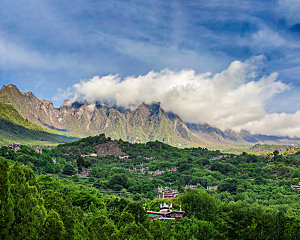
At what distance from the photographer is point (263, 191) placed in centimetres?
8325

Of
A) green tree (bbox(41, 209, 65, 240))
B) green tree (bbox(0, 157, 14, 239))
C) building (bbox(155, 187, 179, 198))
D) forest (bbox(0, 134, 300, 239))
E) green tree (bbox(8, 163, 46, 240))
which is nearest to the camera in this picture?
green tree (bbox(0, 157, 14, 239))

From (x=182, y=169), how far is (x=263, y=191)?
2077 inches

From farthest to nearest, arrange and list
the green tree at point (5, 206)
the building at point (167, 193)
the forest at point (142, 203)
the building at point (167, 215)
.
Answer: the building at point (167, 193) → the building at point (167, 215) → the forest at point (142, 203) → the green tree at point (5, 206)

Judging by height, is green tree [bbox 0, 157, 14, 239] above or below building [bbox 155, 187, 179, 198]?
above

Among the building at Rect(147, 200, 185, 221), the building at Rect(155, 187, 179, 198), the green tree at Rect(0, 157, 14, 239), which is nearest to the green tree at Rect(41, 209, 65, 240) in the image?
the green tree at Rect(0, 157, 14, 239)

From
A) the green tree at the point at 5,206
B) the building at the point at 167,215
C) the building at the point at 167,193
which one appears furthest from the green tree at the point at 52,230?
the building at the point at 167,193

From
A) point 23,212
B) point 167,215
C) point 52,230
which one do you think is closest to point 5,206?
point 23,212

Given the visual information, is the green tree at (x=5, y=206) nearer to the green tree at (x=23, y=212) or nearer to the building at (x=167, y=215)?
the green tree at (x=23, y=212)

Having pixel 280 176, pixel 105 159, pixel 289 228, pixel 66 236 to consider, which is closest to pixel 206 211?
pixel 289 228

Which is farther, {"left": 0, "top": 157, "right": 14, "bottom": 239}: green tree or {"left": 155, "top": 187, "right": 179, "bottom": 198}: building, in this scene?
{"left": 155, "top": 187, "right": 179, "bottom": 198}: building

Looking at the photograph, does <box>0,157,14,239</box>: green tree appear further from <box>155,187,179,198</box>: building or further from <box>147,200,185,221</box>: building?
<box>155,187,179,198</box>: building

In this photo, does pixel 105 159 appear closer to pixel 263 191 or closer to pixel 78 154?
pixel 78 154

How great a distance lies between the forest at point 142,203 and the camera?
61.8 ft

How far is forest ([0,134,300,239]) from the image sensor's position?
18.8m
